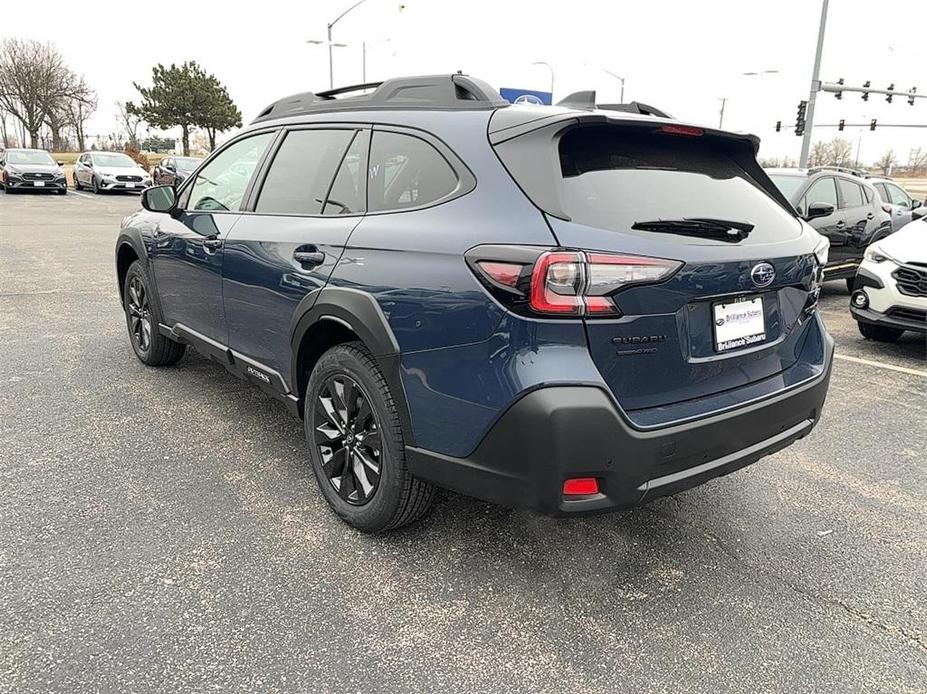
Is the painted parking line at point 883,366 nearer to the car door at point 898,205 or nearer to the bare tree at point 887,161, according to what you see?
the car door at point 898,205

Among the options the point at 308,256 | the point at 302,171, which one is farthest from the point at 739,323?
the point at 302,171

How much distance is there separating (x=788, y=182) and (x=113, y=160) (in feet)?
84.2

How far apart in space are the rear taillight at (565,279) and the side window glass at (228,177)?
2069mm

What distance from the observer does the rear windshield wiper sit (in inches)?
90.4

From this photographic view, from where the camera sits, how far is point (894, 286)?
19.3ft

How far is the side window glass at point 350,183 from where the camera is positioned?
2.88m

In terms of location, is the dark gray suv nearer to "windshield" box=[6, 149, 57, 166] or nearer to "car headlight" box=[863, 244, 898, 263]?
"car headlight" box=[863, 244, 898, 263]

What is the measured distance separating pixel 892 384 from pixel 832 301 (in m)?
4.08

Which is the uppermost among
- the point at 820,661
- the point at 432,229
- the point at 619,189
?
the point at 619,189

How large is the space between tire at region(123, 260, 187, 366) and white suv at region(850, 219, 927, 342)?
18.9ft

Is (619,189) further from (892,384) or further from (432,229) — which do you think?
(892,384)

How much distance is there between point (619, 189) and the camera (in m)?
2.38

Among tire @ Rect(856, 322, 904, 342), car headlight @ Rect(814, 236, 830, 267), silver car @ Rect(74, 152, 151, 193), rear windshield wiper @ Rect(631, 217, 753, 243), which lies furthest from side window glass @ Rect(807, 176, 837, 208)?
silver car @ Rect(74, 152, 151, 193)

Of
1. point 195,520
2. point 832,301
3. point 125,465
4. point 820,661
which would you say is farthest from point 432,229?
point 832,301
